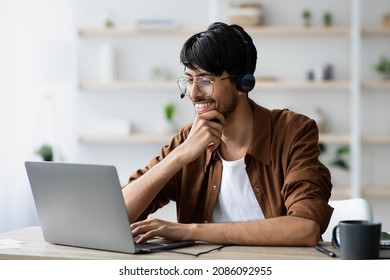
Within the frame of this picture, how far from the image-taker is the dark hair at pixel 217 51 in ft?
7.02

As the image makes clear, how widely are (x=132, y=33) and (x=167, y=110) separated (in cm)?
59

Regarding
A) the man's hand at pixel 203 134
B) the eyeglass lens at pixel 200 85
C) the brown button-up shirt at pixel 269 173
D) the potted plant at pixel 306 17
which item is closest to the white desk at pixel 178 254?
the brown button-up shirt at pixel 269 173

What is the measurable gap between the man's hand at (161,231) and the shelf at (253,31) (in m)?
3.18

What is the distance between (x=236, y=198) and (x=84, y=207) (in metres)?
0.66

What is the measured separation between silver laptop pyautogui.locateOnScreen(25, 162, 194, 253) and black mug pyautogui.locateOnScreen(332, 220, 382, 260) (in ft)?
1.41

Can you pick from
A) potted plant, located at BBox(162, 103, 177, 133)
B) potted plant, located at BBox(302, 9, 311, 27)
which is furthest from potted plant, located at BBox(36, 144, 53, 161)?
potted plant, located at BBox(302, 9, 311, 27)

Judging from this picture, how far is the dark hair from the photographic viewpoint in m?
2.14

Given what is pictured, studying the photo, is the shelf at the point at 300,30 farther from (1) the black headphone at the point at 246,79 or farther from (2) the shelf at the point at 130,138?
(1) the black headphone at the point at 246,79

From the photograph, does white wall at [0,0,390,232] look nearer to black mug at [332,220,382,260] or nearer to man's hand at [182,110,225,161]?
man's hand at [182,110,225,161]

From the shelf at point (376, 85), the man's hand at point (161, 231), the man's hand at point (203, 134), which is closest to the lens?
the man's hand at point (161, 231)

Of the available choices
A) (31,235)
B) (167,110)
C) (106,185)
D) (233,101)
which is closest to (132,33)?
(167,110)

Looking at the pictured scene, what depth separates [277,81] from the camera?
4.96 m

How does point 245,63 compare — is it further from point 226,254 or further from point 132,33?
point 132,33

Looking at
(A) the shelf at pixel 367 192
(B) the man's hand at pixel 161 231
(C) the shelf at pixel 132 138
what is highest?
(B) the man's hand at pixel 161 231
